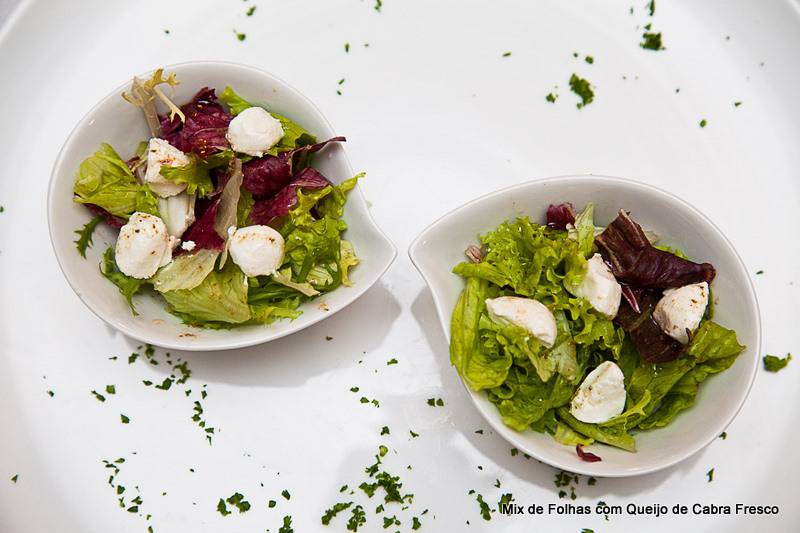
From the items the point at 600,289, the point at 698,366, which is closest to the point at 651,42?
the point at 600,289

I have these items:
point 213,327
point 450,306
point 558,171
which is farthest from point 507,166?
point 213,327

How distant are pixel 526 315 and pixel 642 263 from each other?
0.37 m

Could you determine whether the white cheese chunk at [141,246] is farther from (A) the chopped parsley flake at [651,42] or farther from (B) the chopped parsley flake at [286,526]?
(A) the chopped parsley flake at [651,42]

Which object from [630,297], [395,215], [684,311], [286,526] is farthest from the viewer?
[395,215]

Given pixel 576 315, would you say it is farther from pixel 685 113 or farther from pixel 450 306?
pixel 685 113

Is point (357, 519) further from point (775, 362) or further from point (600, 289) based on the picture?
point (775, 362)

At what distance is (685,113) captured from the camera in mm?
2154

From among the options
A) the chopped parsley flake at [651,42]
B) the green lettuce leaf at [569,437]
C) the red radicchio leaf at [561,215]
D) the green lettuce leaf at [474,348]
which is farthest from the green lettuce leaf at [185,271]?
the chopped parsley flake at [651,42]

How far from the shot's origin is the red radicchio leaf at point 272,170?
1854 millimetres

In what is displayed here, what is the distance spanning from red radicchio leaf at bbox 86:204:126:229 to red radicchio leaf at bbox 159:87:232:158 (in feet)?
0.90

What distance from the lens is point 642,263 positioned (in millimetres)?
1775

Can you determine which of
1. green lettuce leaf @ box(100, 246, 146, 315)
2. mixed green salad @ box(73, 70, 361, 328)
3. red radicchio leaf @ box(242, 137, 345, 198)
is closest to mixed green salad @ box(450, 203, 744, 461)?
mixed green salad @ box(73, 70, 361, 328)

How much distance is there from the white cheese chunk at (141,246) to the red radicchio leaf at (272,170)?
0.28 meters

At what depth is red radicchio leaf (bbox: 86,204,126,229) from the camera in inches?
72.9
